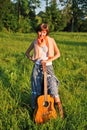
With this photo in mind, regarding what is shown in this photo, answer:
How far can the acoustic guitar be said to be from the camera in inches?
205

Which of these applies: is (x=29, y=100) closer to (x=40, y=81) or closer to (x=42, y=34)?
(x=40, y=81)

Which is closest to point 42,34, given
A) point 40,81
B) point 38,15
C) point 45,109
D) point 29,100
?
point 40,81

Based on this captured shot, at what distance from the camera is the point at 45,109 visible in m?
5.27

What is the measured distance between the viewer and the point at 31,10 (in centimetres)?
4972

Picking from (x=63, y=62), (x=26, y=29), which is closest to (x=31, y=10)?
(x=26, y=29)

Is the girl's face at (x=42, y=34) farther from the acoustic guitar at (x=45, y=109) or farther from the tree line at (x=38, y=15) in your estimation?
the tree line at (x=38, y=15)

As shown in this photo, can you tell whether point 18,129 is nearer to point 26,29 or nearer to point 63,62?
point 63,62

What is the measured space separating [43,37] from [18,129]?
4.75 ft

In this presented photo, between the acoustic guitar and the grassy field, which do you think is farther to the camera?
the acoustic guitar

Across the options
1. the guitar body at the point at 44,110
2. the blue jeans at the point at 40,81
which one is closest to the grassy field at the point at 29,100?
the guitar body at the point at 44,110

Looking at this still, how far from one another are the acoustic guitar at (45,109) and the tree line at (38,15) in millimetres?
23789

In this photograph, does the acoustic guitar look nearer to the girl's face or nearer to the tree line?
the girl's face

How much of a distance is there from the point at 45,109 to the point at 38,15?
→ 4666 cm

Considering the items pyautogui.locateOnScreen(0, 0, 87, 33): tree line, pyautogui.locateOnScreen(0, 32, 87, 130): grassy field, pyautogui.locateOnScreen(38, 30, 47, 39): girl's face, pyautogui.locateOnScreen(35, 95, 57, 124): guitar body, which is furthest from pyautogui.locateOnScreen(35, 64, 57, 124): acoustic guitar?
pyautogui.locateOnScreen(0, 0, 87, 33): tree line
